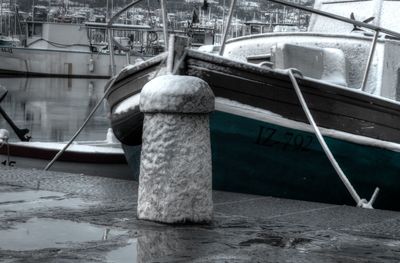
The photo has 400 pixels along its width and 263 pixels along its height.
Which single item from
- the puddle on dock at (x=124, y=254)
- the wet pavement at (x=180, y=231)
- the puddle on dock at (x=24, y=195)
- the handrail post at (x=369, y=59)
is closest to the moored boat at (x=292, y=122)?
the handrail post at (x=369, y=59)

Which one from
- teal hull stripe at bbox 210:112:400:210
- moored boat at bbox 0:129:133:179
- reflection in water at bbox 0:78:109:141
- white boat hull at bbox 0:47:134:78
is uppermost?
teal hull stripe at bbox 210:112:400:210

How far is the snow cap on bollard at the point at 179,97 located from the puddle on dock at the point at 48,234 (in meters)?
0.99

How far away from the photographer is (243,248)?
638 cm

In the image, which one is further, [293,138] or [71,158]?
[71,158]

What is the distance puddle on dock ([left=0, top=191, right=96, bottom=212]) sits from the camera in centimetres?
788

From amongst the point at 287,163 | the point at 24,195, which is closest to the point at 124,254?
the point at 24,195

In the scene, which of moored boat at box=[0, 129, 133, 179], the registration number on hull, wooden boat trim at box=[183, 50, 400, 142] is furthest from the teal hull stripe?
moored boat at box=[0, 129, 133, 179]

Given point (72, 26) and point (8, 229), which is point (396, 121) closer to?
point (8, 229)

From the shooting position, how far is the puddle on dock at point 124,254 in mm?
5887

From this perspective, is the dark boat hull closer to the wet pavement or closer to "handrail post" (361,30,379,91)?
"handrail post" (361,30,379,91)

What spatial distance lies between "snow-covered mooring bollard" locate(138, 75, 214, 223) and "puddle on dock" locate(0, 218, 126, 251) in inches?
18.4

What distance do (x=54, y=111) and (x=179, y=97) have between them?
104 ft

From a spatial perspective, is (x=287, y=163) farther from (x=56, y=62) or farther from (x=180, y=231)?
(x=56, y=62)

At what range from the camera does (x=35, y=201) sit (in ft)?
26.8
